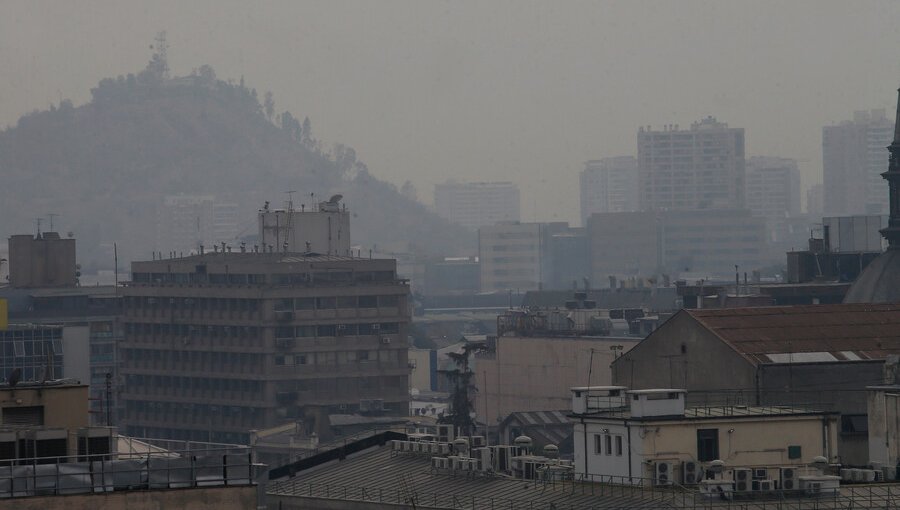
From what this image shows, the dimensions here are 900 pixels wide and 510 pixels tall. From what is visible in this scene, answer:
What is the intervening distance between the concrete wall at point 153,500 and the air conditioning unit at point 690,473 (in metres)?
24.1

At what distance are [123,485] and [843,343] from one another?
156 feet

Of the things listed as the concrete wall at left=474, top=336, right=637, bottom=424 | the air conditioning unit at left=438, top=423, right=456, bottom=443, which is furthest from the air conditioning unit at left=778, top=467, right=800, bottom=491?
the concrete wall at left=474, top=336, right=637, bottom=424

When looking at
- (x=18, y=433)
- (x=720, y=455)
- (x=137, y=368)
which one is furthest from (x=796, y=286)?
(x=18, y=433)

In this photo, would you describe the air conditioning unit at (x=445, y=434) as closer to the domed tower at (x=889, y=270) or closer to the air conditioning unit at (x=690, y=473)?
the air conditioning unit at (x=690, y=473)

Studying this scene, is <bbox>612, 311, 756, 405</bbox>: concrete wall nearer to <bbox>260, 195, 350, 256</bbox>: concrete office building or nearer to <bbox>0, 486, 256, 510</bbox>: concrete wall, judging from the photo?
<bbox>0, 486, 256, 510</bbox>: concrete wall

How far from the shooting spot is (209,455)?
3634 cm

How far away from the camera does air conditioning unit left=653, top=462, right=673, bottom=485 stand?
58781 mm

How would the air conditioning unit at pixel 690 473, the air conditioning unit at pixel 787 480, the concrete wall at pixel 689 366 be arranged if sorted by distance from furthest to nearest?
the concrete wall at pixel 689 366
the air conditioning unit at pixel 690 473
the air conditioning unit at pixel 787 480

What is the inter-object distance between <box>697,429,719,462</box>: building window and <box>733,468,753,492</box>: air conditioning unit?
15.0 ft

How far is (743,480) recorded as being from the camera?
55.6 metres

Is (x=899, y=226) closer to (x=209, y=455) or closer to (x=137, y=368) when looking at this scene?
(x=137, y=368)

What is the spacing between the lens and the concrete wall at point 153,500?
35.2 m

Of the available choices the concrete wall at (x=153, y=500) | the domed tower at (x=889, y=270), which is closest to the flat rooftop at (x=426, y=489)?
the concrete wall at (x=153, y=500)

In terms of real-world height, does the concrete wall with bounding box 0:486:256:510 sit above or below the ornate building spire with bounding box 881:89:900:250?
below
